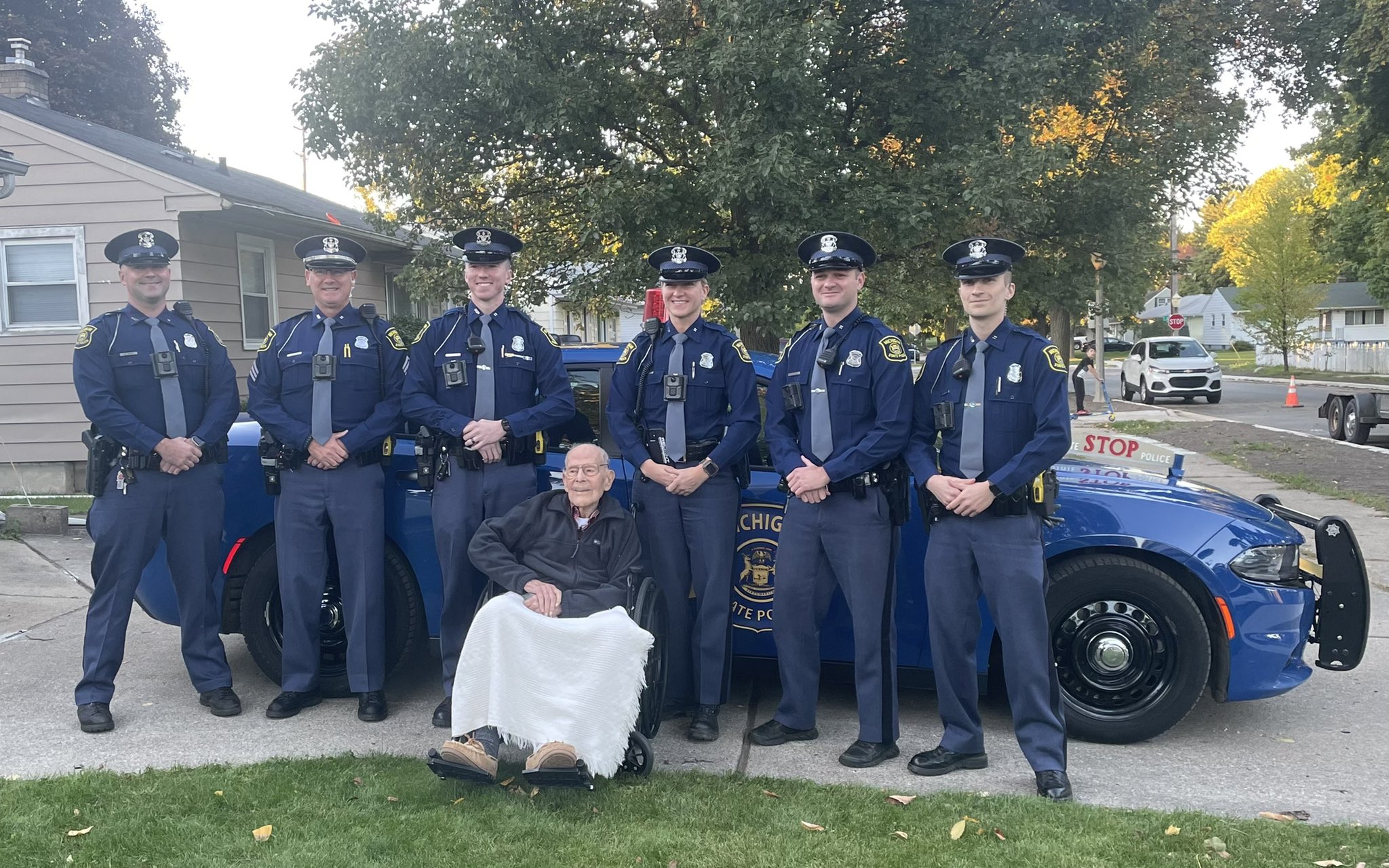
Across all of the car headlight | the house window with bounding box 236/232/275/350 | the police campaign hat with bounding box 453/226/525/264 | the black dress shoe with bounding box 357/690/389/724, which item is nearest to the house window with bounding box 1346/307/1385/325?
the house window with bounding box 236/232/275/350

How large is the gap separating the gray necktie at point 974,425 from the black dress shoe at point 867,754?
108cm

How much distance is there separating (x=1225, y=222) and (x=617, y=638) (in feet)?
249

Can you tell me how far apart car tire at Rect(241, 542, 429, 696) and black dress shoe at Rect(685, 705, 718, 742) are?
1.30 metres

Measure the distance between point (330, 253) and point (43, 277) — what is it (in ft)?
25.8

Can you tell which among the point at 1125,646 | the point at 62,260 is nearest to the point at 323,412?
the point at 1125,646

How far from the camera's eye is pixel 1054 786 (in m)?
3.66

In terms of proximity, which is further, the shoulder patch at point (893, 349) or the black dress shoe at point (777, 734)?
the black dress shoe at point (777, 734)

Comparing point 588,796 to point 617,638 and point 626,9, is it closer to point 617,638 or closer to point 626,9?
point 617,638

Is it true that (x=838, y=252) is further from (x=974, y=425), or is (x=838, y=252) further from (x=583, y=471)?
(x=583, y=471)

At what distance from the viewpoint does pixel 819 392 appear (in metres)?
4.07

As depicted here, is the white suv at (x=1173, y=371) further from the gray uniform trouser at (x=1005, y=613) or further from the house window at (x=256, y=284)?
the gray uniform trouser at (x=1005, y=613)

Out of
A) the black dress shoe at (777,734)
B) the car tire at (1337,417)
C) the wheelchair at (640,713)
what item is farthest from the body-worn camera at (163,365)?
the car tire at (1337,417)

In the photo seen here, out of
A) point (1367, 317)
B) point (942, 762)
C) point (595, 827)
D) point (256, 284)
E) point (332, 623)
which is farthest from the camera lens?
point (1367, 317)

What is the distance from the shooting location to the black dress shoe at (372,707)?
452 cm
